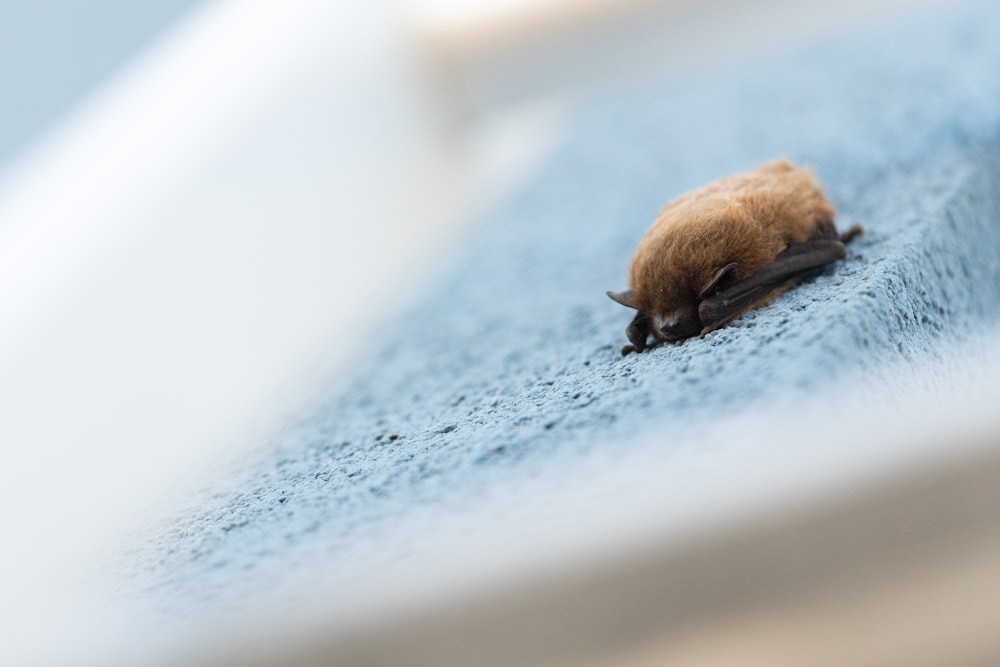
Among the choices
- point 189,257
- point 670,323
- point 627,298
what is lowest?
point 670,323

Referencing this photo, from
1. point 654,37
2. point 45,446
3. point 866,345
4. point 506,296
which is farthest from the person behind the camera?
point 654,37

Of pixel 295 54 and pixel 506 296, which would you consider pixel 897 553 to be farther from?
pixel 295 54

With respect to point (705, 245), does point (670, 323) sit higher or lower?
lower

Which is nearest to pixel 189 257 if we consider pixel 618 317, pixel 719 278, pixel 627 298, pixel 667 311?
pixel 618 317

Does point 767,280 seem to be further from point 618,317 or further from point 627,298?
point 618,317

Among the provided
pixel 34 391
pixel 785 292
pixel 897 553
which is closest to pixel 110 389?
pixel 34 391

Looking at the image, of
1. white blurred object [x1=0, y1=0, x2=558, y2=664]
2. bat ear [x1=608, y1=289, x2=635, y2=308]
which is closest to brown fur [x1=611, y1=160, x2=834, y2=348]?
bat ear [x1=608, y1=289, x2=635, y2=308]

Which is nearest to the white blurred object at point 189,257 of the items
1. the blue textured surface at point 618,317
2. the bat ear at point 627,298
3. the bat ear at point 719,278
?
the blue textured surface at point 618,317

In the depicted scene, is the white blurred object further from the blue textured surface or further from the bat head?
the bat head
